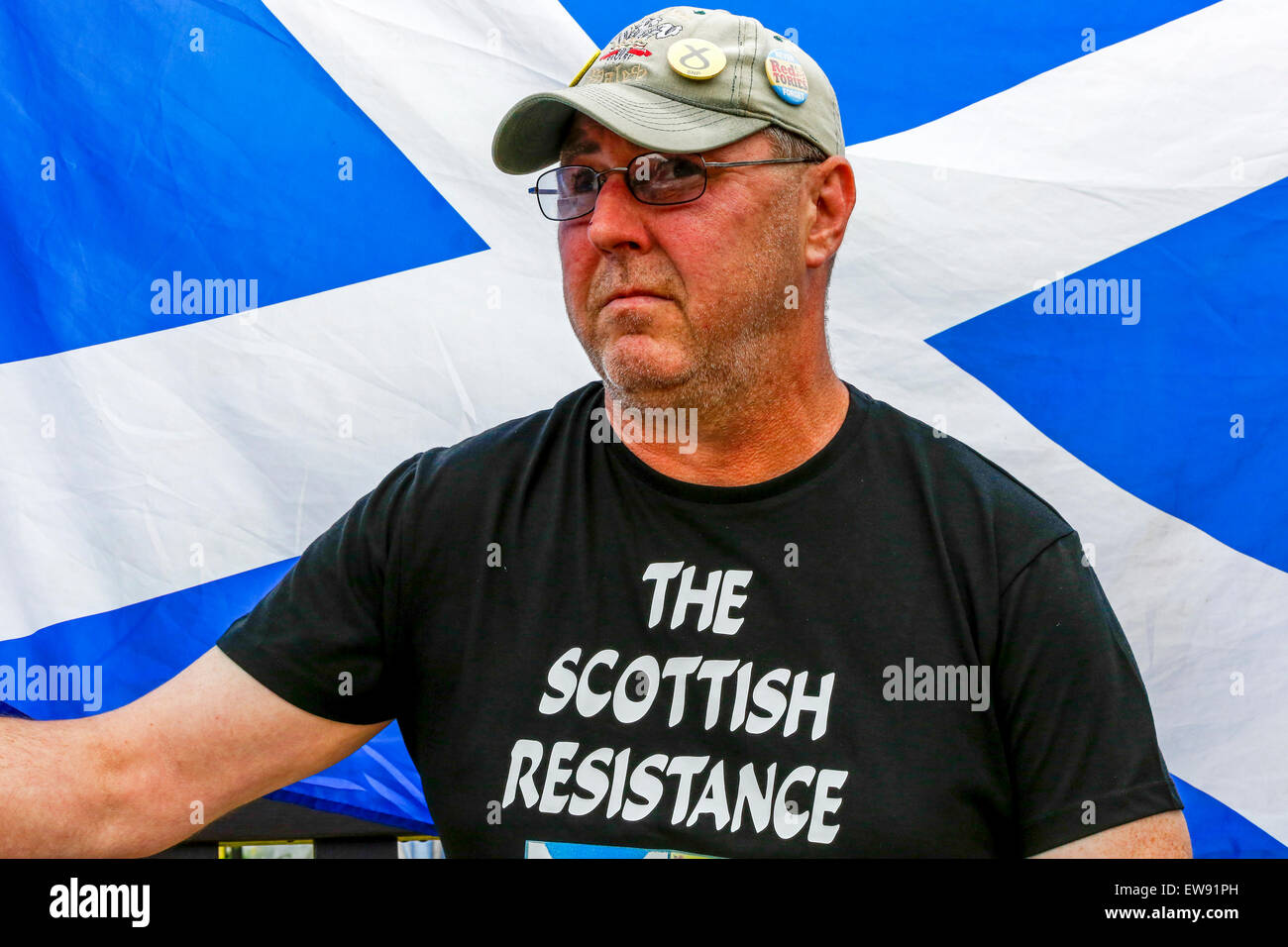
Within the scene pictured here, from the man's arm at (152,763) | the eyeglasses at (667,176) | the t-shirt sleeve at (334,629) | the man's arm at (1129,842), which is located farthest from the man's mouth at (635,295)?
the man's arm at (1129,842)

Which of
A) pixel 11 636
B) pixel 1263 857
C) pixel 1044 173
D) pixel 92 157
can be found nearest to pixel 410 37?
pixel 92 157

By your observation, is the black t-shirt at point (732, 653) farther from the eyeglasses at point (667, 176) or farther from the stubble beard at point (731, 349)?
the eyeglasses at point (667, 176)

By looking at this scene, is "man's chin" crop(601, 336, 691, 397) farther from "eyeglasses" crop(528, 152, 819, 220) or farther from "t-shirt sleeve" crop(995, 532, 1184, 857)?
"t-shirt sleeve" crop(995, 532, 1184, 857)

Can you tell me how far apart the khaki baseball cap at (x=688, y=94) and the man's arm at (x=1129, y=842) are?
96 cm

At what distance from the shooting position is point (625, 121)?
58.5 inches

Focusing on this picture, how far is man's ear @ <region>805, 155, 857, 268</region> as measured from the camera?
163cm

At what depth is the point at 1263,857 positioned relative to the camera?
6.26ft

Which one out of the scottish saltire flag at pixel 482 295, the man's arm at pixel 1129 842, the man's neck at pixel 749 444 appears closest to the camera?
the man's arm at pixel 1129 842

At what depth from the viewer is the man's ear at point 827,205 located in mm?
1632

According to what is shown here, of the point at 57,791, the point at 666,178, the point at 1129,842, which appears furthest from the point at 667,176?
the point at 57,791

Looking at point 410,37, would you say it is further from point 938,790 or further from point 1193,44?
point 938,790

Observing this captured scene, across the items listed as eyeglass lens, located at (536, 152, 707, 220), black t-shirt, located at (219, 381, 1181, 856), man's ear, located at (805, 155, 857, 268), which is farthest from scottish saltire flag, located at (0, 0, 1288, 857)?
eyeglass lens, located at (536, 152, 707, 220)

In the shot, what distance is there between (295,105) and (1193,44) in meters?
1.54

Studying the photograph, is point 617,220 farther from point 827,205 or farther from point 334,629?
point 334,629
